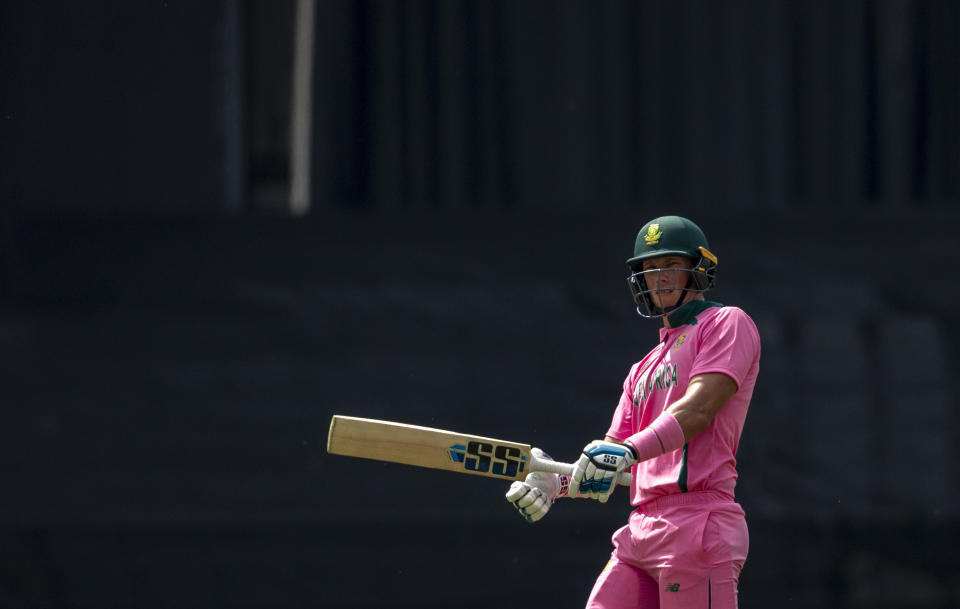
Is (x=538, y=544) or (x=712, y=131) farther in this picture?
(x=712, y=131)

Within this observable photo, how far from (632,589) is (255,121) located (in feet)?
17.9

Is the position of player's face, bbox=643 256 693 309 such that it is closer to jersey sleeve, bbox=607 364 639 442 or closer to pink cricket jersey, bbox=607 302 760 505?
pink cricket jersey, bbox=607 302 760 505

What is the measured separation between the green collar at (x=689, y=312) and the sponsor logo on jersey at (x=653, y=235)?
0.81ft

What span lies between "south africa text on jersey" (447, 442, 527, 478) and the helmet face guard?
2.17ft

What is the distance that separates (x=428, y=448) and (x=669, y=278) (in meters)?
1.01

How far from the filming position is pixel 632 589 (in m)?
4.42

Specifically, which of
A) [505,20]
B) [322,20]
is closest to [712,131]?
[505,20]

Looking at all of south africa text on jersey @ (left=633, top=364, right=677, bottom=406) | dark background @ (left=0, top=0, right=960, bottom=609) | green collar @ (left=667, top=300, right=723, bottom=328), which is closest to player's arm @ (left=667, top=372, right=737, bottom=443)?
south africa text on jersey @ (left=633, top=364, right=677, bottom=406)

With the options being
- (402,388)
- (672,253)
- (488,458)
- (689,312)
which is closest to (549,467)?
(488,458)

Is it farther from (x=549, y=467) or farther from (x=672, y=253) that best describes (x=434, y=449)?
(x=672, y=253)

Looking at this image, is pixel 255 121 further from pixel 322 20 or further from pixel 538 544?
pixel 538 544

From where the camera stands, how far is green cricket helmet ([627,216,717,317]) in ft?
14.9

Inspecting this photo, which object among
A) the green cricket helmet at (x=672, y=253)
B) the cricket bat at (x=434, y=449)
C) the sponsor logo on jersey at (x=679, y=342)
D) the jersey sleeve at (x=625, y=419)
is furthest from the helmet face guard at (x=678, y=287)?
the cricket bat at (x=434, y=449)

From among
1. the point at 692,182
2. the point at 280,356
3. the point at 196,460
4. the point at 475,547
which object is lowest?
the point at 475,547
